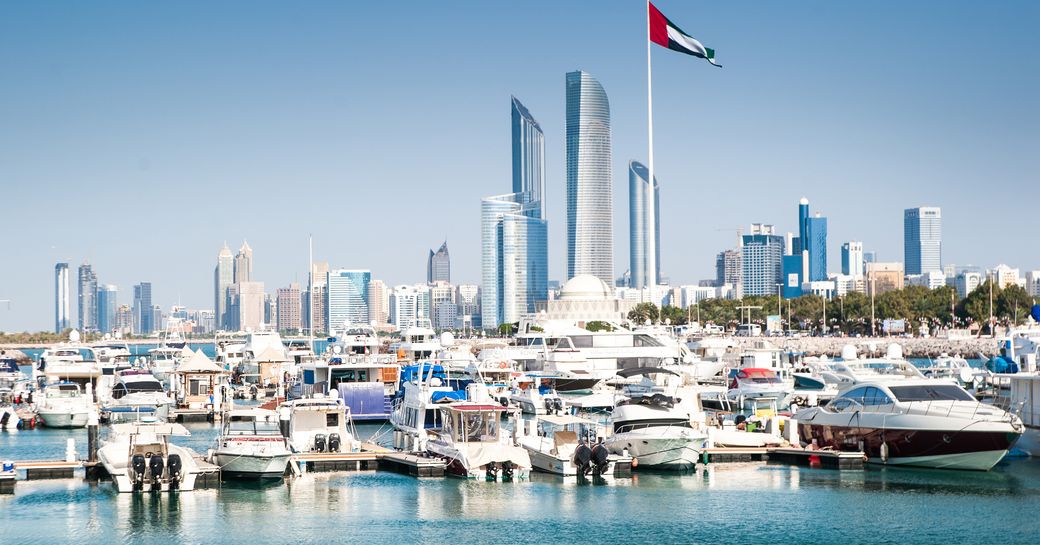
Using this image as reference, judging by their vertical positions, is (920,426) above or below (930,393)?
below

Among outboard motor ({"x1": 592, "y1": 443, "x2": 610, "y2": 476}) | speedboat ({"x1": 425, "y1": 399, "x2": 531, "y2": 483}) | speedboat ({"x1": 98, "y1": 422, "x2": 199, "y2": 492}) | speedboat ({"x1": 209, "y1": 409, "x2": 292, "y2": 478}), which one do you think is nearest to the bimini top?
outboard motor ({"x1": 592, "y1": 443, "x2": 610, "y2": 476})

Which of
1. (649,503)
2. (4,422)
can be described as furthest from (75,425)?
(649,503)

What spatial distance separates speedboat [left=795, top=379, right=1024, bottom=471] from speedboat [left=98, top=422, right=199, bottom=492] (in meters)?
24.4

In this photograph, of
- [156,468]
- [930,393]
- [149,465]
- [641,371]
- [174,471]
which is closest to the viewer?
[156,468]

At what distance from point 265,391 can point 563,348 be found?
25.6 metres

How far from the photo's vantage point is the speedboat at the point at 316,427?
50.2m

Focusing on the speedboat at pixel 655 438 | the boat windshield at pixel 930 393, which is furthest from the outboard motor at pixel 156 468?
the boat windshield at pixel 930 393

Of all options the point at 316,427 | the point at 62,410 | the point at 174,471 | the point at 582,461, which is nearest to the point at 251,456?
the point at 174,471

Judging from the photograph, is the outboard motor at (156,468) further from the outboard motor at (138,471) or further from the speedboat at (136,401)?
the speedboat at (136,401)

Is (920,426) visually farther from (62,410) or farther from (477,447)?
(62,410)

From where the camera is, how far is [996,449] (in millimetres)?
44375

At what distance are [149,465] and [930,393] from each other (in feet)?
91.0

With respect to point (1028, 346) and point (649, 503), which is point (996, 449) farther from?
point (1028, 346)

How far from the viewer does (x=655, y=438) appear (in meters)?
47.2
